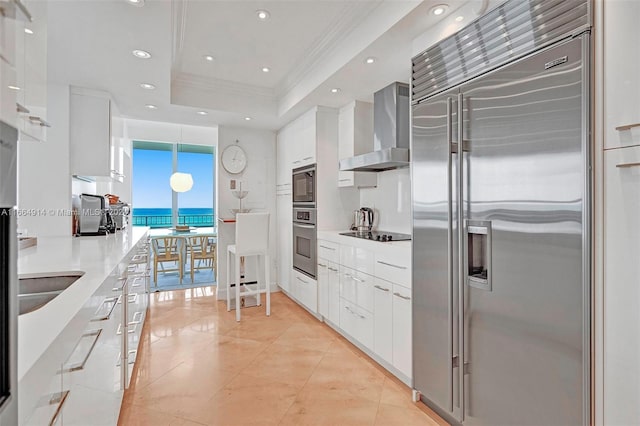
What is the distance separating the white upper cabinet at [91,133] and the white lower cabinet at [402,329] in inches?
109

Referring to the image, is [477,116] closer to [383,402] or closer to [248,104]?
[383,402]

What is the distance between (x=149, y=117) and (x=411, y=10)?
11.1 ft

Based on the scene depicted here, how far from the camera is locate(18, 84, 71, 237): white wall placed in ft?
9.02

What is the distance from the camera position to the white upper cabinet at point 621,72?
1118 millimetres

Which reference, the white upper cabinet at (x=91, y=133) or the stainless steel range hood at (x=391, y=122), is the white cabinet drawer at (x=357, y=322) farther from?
the white upper cabinet at (x=91, y=133)

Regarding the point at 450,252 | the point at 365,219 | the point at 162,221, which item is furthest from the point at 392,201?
the point at 162,221

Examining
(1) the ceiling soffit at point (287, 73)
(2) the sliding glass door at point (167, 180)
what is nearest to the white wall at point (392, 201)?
(1) the ceiling soffit at point (287, 73)

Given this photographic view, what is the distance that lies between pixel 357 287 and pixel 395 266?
62 centimetres

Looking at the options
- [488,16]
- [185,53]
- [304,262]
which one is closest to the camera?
[488,16]

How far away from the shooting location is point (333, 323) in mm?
3279

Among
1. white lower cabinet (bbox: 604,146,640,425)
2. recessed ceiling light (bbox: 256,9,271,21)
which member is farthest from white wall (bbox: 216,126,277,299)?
white lower cabinet (bbox: 604,146,640,425)

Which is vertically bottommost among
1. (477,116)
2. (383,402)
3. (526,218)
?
(383,402)

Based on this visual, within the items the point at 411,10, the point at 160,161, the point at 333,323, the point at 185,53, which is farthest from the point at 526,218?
the point at 160,161

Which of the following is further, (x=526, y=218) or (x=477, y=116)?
(x=477, y=116)
